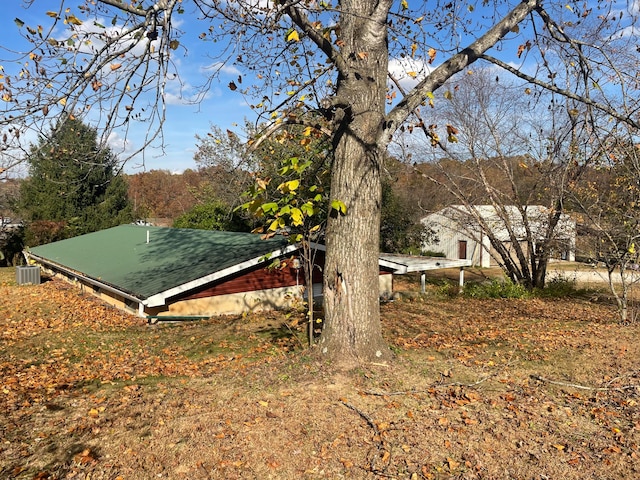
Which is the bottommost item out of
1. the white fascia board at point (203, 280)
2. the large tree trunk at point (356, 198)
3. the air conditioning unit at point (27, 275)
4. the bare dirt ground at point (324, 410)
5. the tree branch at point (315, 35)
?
the air conditioning unit at point (27, 275)

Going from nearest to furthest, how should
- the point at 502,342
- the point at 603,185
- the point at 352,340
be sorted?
the point at 352,340, the point at 502,342, the point at 603,185

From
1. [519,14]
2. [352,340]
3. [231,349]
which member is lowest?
Result: [231,349]

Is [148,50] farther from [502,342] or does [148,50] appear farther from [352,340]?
[502,342]

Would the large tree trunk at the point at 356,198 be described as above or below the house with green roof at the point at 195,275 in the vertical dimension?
above

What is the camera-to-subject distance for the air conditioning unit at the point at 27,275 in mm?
19997

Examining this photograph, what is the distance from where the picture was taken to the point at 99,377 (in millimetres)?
7070

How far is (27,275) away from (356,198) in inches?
774

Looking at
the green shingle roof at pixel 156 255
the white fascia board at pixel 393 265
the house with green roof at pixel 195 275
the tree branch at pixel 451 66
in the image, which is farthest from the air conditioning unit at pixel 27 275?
the tree branch at pixel 451 66

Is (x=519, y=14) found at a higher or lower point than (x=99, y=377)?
higher

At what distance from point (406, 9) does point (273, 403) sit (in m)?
6.08

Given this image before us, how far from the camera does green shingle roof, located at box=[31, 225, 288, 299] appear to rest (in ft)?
41.2

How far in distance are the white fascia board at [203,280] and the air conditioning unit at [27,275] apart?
12230mm

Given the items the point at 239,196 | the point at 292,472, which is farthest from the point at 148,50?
the point at 292,472

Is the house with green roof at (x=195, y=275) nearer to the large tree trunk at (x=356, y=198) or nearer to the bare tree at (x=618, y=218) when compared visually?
the large tree trunk at (x=356, y=198)
